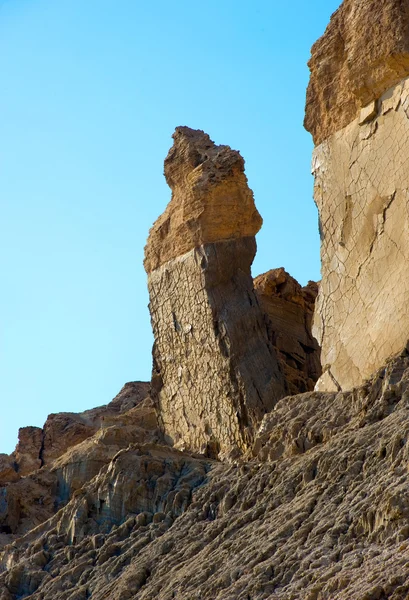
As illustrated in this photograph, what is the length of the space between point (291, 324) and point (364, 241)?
5.97 m

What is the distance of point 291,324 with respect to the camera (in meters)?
21.8

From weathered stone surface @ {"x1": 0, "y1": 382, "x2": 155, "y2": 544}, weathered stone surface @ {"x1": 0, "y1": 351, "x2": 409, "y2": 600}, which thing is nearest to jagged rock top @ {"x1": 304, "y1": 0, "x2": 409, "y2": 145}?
weathered stone surface @ {"x1": 0, "y1": 351, "x2": 409, "y2": 600}

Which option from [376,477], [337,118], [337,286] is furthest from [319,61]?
[376,477]

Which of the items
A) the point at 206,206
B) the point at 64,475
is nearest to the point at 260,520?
the point at 206,206

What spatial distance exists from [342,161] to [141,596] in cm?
610

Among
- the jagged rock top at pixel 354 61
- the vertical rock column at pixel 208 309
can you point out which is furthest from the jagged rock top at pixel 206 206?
the jagged rock top at pixel 354 61

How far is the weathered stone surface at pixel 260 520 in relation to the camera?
11141 millimetres

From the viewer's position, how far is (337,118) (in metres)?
17.0

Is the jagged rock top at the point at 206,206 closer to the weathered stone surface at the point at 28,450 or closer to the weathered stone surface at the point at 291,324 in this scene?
the weathered stone surface at the point at 291,324

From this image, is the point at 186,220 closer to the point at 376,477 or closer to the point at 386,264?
the point at 386,264

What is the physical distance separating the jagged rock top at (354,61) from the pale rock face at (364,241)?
24cm

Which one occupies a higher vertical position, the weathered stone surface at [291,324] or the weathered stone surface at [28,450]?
the weathered stone surface at [28,450]

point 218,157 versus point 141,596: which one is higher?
point 218,157

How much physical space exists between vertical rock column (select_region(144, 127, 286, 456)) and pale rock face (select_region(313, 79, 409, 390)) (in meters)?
2.39
